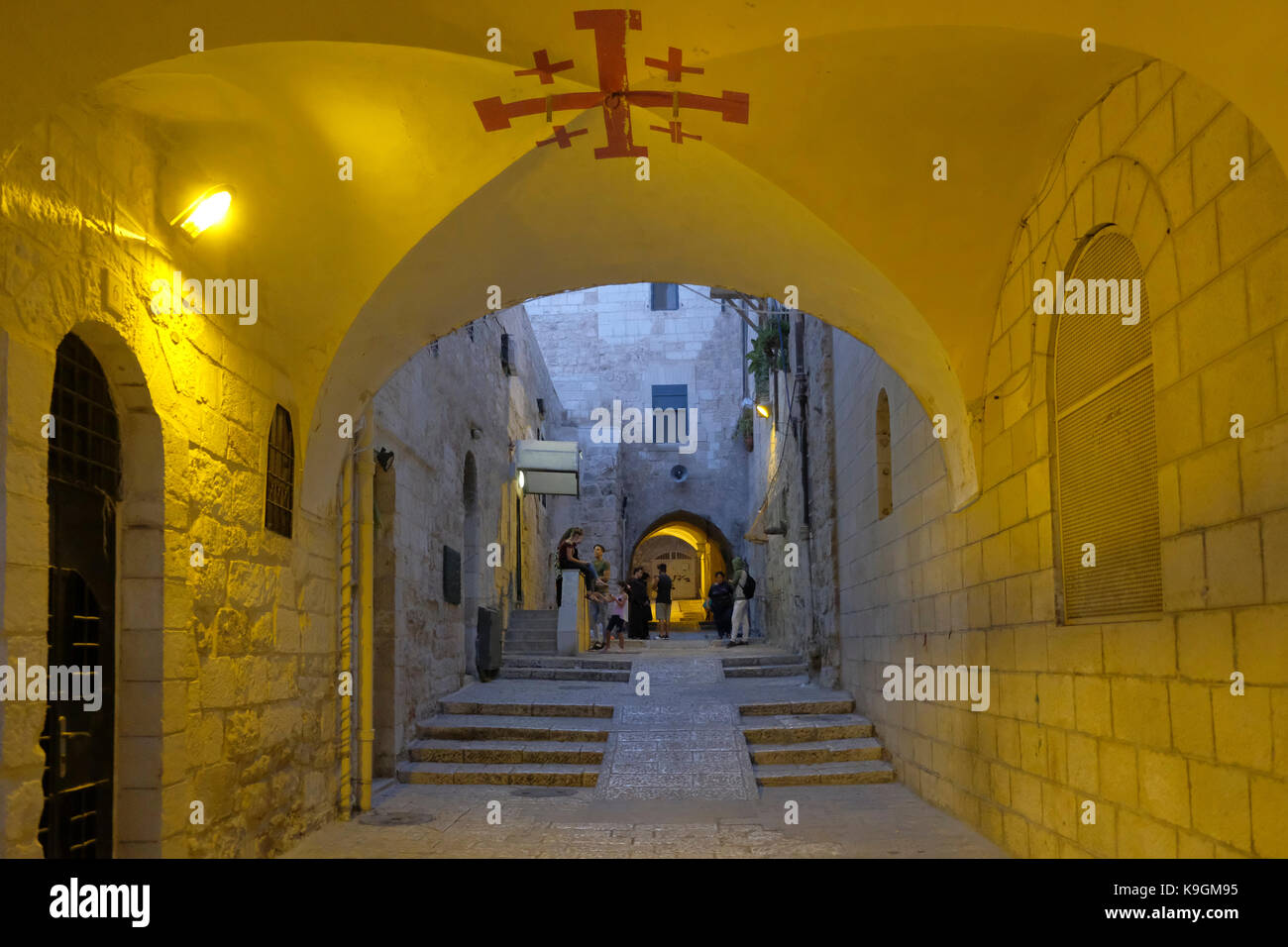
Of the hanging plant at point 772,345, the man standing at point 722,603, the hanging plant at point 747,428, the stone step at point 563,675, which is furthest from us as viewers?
the hanging plant at point 747,428

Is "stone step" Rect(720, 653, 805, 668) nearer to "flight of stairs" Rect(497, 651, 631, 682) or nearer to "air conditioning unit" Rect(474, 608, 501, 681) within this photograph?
"flight of stairs" Rect(497, 651, 631, 682)

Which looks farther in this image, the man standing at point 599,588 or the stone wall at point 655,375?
the stone wall at point 655,375

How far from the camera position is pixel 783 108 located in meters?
4.83

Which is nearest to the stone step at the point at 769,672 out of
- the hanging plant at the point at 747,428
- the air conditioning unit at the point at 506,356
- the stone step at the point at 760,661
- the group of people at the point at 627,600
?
the stone step at the point at 760,661

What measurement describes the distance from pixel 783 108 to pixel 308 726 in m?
3.90

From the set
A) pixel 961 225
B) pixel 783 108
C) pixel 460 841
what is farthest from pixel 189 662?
pixel 961 225

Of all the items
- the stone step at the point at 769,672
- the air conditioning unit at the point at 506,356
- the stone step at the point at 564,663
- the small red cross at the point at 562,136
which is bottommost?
the stone step at the point at 769,672

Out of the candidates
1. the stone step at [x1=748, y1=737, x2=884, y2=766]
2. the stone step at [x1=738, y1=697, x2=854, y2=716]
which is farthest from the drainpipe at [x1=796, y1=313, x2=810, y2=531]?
the stone step at [x1=748, y1=737, x2=884, y2=766]

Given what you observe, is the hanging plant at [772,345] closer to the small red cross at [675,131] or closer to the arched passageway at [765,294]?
the arched passageway at [765,294]

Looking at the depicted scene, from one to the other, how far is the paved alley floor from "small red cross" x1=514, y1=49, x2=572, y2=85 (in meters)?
3.67

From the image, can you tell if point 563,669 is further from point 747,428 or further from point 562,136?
point 747,428

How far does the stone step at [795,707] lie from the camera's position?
975 cm

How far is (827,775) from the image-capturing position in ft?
26.2
